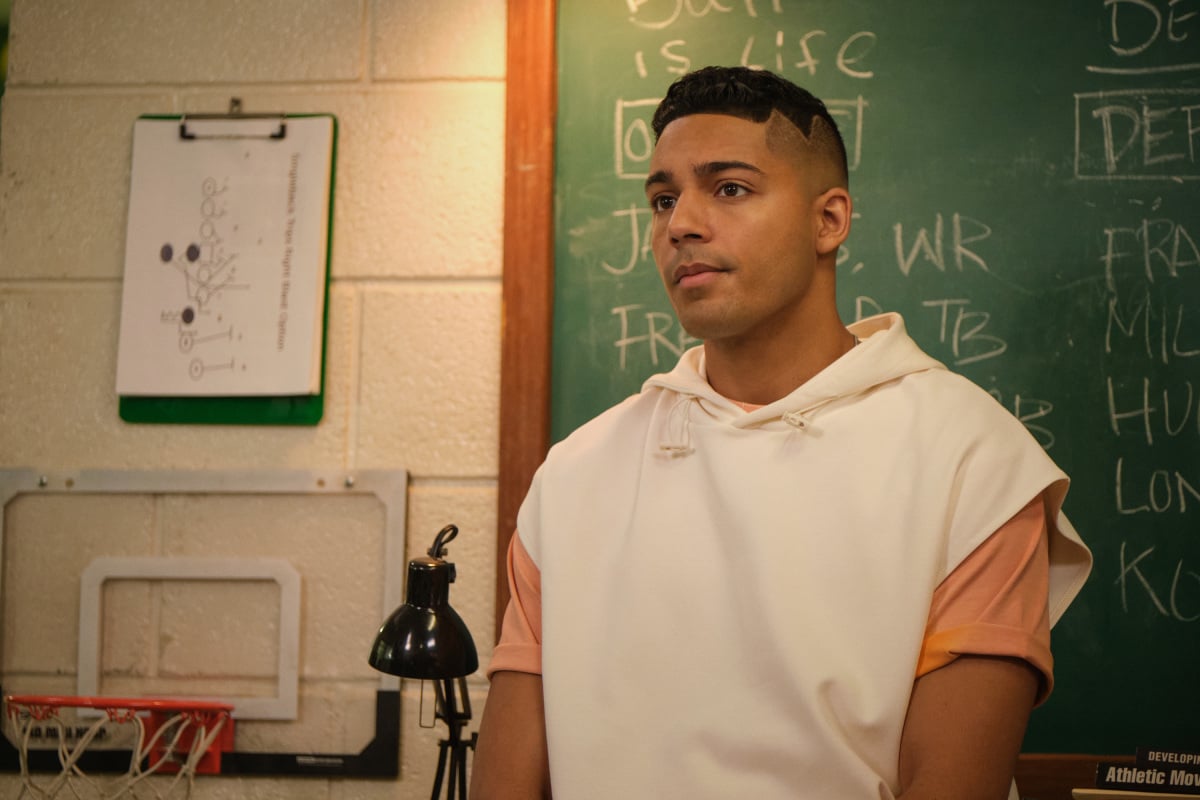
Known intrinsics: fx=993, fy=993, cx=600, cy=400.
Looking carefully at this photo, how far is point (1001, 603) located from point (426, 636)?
85 cm

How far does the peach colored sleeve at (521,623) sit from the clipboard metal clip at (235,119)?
109 cm

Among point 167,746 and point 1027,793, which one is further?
point 167,746

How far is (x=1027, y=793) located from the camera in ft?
5.98

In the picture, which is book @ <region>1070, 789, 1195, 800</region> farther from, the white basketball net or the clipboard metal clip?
the clipboard metal clip

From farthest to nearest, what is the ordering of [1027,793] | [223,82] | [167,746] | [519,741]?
[223,82]
[167,746]
[1027,793]
[519,741]

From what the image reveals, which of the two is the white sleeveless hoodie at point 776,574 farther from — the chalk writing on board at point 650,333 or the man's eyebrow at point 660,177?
the chalk writing on board at point 650,333

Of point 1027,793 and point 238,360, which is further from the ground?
point 238,360

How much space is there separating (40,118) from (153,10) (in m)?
0.34

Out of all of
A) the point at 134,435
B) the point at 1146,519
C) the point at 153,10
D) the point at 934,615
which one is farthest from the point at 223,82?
the point at 1146,519

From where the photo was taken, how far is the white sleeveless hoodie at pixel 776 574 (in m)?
1.21

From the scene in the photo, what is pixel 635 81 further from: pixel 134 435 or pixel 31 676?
pixel 31 676

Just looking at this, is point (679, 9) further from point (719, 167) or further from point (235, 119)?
point (235, 119)

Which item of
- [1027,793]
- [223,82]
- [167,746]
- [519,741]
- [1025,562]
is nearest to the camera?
[1025,562]

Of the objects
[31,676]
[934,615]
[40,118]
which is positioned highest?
[40,118]
